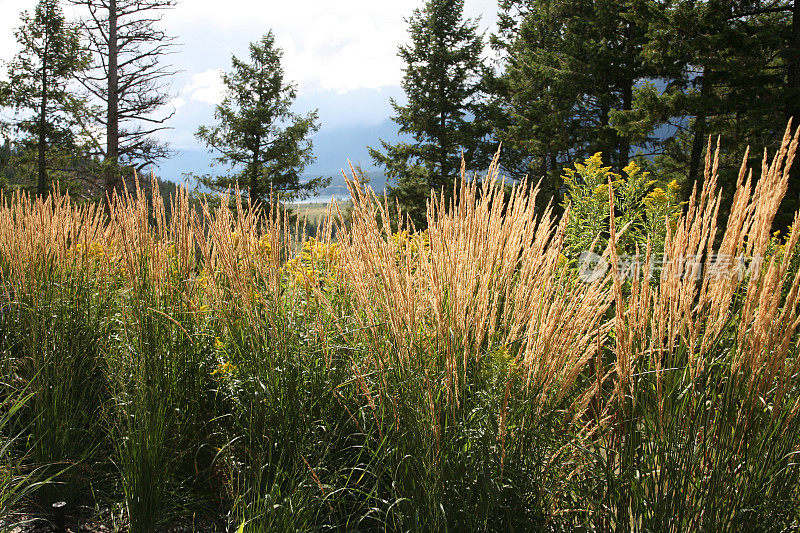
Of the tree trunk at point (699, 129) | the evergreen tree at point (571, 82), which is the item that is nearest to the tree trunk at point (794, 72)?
the tree trunk at point (699, 129)

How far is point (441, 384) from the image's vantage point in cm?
174

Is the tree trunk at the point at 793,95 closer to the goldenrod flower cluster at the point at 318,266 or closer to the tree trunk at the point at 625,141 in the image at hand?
the tree trunk at the point at 625,141

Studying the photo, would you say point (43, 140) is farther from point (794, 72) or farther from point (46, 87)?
point (794, 72)

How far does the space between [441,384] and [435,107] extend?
20.4 meters

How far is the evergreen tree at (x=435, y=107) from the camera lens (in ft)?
67.7

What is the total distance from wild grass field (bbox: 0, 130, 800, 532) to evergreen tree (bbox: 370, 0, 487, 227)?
1817 cm

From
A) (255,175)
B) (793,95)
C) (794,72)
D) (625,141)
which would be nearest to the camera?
(793,95)

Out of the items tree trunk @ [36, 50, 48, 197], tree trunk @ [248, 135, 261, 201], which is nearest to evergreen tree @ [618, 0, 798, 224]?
tree trunk @ [248, 135, 261, 201]

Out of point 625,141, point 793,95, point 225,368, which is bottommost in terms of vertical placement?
point 225,368

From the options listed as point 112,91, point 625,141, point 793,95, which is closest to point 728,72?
point 793,95

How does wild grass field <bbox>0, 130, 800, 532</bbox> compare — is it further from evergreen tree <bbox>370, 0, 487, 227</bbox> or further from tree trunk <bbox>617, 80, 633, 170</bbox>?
evergreen tree <bbox>370, 0, 487, 227</bbox>

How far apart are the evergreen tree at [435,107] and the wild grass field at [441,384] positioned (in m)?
18.2

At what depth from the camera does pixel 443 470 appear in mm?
1572

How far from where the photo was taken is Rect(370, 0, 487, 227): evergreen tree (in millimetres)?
20625
